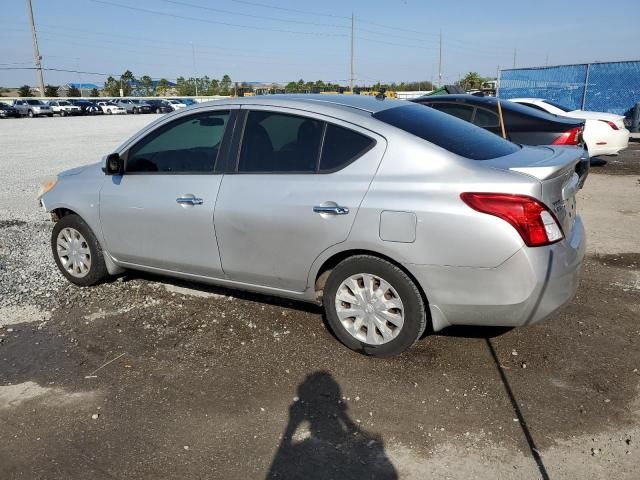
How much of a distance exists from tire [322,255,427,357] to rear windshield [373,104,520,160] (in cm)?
88

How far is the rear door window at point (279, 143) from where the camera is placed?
149 inches

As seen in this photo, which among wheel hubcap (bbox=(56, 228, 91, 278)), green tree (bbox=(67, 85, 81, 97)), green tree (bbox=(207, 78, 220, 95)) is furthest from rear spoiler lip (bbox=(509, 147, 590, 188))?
green tree (bbox=(67, 85, 81, 97))

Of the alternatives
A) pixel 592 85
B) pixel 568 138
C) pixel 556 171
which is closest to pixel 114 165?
pixel 556 171

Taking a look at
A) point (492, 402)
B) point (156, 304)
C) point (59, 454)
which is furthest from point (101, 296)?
point (492, 402)

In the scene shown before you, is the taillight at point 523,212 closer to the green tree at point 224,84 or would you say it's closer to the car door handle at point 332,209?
the car door handle at point 332,209

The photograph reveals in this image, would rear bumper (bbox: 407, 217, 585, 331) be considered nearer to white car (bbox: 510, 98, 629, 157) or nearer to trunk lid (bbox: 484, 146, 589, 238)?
trunk lid (bbox: 484, 146, 589, 238)

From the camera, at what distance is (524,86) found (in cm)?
→ 2514

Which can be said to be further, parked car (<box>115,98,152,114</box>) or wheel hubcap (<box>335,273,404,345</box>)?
parked car (<box>115,98,152,114</box>)

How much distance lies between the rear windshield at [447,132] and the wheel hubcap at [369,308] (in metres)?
0.99

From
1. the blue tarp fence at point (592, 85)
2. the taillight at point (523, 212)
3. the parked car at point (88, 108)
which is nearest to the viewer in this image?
the taillight at point (523, 212)

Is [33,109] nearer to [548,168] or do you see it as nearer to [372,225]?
[372,225]

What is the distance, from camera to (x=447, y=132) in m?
3.82

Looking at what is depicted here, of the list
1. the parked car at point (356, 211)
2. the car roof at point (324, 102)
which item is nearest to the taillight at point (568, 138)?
the parked car at point (356, 211)

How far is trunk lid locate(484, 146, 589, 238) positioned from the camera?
323 cm
